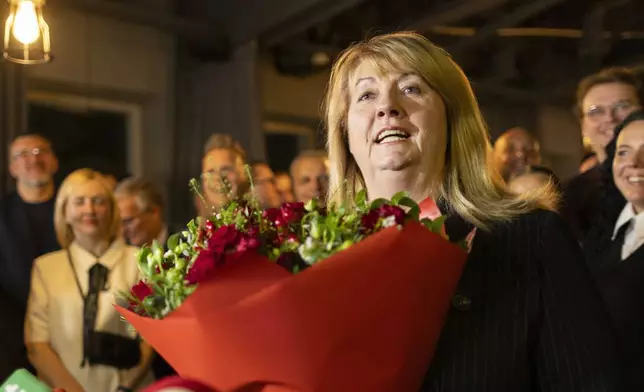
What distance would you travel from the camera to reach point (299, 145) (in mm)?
6910

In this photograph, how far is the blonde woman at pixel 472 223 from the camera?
3.67 ft

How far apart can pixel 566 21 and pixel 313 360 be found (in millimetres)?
6098

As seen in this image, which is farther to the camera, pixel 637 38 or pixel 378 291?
pixel 637 38

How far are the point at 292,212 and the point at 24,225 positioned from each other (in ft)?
9.12

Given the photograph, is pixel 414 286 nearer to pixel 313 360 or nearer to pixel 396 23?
pixel 313 360

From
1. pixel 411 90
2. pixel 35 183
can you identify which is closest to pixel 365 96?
pixel 411 90

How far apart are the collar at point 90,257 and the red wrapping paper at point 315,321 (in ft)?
6.96

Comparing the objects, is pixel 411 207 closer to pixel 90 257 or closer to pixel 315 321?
pixel 315 321

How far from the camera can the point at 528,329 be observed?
3.73ft

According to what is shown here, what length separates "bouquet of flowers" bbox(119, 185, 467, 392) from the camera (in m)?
0.91

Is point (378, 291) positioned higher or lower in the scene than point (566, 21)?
lower

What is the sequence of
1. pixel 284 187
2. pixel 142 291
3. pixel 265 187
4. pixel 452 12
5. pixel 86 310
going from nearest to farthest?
pixel 142 291
pixel 86 310
pixel 265 187
pixel 284 187
pixel 452 12

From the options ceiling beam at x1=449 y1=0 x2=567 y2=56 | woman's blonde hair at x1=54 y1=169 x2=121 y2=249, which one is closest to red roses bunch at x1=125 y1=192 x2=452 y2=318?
woman's blonde hair at x1=54 y1=169 x2=121 y2=249

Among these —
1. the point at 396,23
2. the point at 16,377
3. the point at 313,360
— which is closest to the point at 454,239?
the point at 313,360
